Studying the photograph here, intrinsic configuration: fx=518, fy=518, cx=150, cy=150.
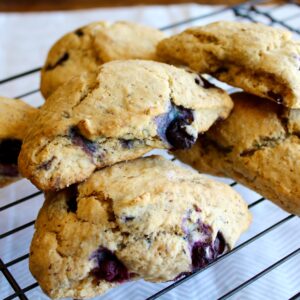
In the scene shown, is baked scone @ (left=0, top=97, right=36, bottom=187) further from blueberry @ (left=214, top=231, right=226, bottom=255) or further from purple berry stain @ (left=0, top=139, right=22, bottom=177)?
blueberry @ (left=214, top=231, right=226, bottom=255)

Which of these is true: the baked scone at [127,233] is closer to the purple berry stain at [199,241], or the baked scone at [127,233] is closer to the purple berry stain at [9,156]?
the purple berry stain at [199,241]

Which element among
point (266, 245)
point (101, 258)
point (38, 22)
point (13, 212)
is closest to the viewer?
point (101, 258)

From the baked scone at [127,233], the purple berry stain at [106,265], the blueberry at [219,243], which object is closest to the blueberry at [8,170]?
the baked scone at [127,233]

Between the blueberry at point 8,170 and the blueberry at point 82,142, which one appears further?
the blueberry at point 8,170

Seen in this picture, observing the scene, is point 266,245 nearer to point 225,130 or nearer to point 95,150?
point 225,130

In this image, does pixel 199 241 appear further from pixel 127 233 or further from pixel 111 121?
pixel 111 121

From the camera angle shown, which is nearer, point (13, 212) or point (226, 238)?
point (226, 238)

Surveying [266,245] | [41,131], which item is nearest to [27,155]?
[41,131]
